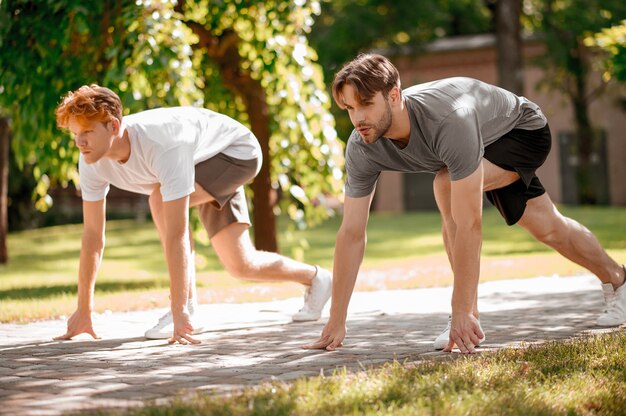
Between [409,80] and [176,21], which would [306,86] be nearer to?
[176,21]

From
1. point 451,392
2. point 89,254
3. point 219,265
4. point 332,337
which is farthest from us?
point 219,265

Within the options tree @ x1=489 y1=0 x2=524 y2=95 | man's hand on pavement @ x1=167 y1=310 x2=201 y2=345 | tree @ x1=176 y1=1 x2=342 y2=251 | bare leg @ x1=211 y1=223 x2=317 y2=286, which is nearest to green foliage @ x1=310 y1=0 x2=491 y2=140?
tree @ x1=489 y1=0 x2=524 y2=95

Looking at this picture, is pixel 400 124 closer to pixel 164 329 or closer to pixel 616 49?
pixel 164 329

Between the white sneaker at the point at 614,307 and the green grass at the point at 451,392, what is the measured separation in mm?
1269

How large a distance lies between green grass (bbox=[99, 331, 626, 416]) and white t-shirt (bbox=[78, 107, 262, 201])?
60.1 inches

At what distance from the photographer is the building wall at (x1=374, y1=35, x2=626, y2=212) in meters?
29.2

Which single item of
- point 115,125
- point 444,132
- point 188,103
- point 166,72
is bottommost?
point 444,132

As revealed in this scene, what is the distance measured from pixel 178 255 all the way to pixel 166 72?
158 inches

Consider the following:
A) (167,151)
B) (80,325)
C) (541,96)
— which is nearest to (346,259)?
(167,151)

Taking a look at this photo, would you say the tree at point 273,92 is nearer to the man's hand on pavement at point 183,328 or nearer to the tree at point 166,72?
the tree at point 166,72

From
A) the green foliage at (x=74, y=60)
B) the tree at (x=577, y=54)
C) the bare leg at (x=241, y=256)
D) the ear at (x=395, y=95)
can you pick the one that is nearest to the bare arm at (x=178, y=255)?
the bare leg at (x=241, y=256)

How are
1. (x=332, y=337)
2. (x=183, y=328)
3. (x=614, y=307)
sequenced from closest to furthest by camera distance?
(x=332, y=337), (x=183, y=328), (x=614, y=307)

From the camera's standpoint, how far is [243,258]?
5.97 m

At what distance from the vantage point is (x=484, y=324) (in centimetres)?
605
